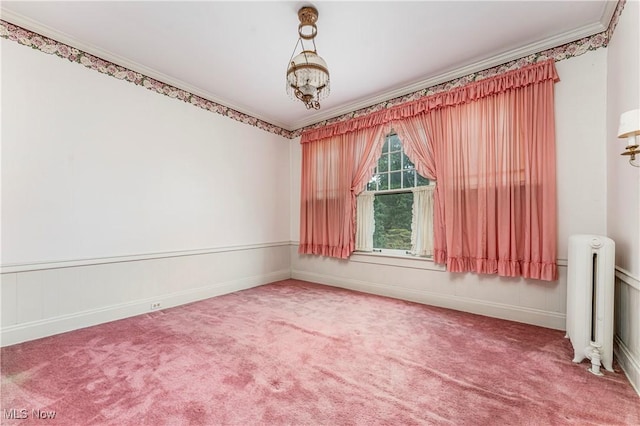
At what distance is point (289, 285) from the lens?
14.2 ft

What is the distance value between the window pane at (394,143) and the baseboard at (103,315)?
2.95 meters

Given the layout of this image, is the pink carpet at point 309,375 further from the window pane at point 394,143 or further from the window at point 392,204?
the window pane at point 394,143

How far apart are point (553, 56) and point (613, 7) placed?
493 millimetres

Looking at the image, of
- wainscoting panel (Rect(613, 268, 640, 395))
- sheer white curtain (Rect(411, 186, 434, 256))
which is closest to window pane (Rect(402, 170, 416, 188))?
sheer white curtain (Rect(411, 186, 434, 256))

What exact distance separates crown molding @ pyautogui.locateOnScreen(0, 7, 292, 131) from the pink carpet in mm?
2740

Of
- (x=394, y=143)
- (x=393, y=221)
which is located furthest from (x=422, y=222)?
(x=394, y=143)

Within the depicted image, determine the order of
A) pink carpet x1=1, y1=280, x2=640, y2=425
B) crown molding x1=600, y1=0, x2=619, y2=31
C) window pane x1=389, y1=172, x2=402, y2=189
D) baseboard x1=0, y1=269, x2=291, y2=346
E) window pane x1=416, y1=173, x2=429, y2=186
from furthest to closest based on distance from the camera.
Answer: window pane x1=389, y1=172, x2=402, y2=189, window pane x1=416, y1=173, x2=429, y2=186, baseboard x1=0, y1=269, x2=291, y2=346, crown molding x1=600, y1=0, x2=619, y2=31, pink carpet x1=1, y1=280, x2=640, y2=425

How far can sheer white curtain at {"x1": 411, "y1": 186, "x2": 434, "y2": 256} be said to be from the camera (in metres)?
3.37

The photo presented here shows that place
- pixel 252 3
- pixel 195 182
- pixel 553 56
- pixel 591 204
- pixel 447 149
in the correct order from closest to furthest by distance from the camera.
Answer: pixel 252 3, pixel 591 204, pixel 553 56, pixel 447 149, pixel 195 182

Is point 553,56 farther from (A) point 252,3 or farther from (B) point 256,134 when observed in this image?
(B) point 256,134

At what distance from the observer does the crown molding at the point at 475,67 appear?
244 cm

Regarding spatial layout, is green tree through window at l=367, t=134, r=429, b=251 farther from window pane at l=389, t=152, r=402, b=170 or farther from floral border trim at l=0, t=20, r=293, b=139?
floral border trim at l=0, t=20, r=293, b=139

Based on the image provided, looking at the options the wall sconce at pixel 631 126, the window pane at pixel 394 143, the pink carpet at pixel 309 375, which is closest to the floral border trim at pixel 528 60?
the window pane at pixel 394 143

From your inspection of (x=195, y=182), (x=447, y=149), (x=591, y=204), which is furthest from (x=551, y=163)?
(x=195, y=182)
